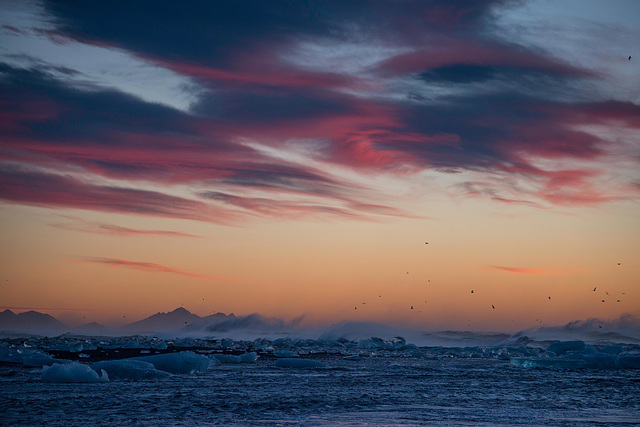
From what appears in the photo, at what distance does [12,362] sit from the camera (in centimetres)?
3491

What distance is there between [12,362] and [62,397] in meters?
20.2

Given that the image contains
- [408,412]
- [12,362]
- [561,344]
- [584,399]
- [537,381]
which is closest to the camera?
[408,412]

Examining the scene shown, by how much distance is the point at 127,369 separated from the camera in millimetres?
24656

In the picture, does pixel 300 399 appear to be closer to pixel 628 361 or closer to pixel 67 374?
pixel 67 374

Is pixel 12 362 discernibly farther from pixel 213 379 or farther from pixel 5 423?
pixel 5 423

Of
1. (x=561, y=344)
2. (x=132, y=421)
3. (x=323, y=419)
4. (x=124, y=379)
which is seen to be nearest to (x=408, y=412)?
(x=323, y=419)

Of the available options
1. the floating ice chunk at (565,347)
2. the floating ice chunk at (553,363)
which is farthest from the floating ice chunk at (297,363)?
the floating ice chunk at (565,347)

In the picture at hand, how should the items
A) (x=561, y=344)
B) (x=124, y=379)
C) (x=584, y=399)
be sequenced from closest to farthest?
(x=584, y=399) → (x=124, y=379) → (x=561, y=344)

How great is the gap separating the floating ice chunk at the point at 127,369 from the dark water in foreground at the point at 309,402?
2.28ft

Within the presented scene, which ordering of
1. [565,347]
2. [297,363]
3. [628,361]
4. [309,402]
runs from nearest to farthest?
[309,402], [297,363], [628,361], [565,347]

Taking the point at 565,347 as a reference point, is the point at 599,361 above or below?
below

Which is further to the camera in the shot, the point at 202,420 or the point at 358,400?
the point at 358,400

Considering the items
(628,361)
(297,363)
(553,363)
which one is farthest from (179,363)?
(628,361)

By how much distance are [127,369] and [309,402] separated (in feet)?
32.9
